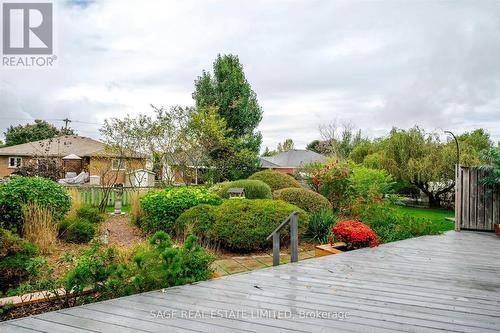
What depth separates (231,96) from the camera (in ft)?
59.3

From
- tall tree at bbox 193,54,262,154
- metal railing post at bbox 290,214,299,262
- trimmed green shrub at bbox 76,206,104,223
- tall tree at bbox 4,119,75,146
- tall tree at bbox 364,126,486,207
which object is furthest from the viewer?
tall tree at bbox 4,119,75,146

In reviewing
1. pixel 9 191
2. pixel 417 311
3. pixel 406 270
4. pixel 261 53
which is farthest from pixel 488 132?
pixel 9 191

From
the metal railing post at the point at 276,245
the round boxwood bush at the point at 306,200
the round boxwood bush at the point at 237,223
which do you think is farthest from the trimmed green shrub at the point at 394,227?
the metal railing post at the point at 276,245

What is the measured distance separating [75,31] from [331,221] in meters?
7.99

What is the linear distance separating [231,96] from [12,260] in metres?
14.8

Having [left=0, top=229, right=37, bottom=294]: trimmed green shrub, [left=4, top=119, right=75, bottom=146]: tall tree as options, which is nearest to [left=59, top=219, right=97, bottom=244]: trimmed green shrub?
[left=0, top=229, right=37, bottom=294]: trimmed green shrub

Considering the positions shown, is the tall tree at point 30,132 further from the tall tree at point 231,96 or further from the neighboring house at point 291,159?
the tall tree at point 231,96

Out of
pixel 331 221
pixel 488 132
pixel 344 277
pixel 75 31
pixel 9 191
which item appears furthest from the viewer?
pixel 488 132

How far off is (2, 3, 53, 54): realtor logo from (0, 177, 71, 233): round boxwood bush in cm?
341

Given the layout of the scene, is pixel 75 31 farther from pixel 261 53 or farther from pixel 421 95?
pixel 421 95

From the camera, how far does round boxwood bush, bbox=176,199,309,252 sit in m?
6.16

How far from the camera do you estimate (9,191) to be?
6039 mm

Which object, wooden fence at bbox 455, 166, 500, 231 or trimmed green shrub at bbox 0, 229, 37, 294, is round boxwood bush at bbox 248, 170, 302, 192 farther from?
trimmed green shrub at bbox 0, 229, 37, 294

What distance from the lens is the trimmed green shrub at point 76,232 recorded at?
627 centimetres
